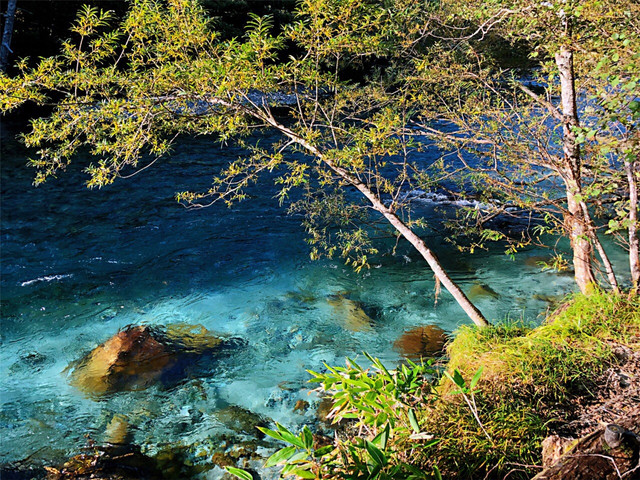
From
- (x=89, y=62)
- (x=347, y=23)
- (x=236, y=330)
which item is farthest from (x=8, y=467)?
(x=347, y=23)

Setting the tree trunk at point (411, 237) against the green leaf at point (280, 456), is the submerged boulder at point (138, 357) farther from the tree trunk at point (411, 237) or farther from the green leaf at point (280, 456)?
the green leaf at point (280, 456)

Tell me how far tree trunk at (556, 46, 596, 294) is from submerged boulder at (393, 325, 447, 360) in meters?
1.72

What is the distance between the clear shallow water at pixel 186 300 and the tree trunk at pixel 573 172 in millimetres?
1491

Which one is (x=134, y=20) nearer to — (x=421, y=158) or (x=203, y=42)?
(x=203, y=42)

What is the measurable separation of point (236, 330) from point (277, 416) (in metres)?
1.82

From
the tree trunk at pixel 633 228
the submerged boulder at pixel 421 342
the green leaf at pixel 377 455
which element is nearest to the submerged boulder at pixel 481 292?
the submerged boulder at pixel 421 342

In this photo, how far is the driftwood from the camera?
1.94 m

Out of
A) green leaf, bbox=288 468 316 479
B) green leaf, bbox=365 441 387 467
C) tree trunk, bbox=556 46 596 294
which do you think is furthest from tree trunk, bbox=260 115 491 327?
green leaf, bbox=288 468 316 479

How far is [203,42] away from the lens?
12.7ft

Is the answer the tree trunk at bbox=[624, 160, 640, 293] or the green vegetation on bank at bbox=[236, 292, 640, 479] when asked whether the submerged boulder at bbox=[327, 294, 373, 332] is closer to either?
the green vegetation on bank at bbox=[236, 292, 640, 479]

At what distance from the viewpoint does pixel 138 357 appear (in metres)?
5.08

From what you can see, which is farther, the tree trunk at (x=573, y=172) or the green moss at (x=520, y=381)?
the tree trunk at (x=573, y=172)

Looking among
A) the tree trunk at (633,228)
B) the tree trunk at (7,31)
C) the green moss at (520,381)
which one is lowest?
the green moss at (520,381)

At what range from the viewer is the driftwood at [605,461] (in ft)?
6.36
